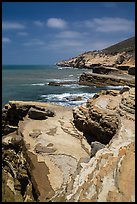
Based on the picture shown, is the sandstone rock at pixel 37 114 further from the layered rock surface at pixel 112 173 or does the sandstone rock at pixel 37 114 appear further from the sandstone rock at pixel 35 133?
the layered rock surface at pixel 112 173

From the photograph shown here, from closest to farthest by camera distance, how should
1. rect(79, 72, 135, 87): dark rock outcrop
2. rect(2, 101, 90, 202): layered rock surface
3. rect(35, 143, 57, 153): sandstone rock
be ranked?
rect(2, 101, 90, 202): layered rock surface
rect(35, 143, 57, 153): sandstone rock
rect(79, 72, 135, 87): dark rock outcrop

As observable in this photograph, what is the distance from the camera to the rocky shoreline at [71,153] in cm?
680

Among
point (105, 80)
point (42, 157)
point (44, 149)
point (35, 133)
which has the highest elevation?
point (105, 80)

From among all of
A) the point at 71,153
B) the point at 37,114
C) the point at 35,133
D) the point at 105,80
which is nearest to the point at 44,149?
the point at 71,153

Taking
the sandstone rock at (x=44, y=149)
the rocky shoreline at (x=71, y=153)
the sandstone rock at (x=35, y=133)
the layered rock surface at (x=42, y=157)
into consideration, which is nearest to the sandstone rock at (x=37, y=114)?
the rocky shoreline at (x=71, y=153)

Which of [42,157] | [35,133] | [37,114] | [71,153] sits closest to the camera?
[42,157]

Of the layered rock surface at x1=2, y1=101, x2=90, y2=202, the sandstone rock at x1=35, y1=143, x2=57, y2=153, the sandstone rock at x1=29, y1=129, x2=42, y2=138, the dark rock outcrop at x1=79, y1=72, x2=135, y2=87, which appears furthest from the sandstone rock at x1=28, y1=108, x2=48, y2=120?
the dark rock outcrop at x1=79, y1=72, x2=135, y2=87

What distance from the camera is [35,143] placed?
13.9 m

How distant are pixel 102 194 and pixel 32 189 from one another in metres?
4.94

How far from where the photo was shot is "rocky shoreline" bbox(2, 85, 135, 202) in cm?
680

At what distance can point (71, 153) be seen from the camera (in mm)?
12805

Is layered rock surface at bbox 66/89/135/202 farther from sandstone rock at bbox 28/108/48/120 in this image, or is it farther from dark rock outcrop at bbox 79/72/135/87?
dark rock outcrop at bbox 79/72/135/87

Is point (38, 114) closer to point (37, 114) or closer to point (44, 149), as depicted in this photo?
point (37, 114)

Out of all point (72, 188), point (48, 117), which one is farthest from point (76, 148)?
point (72, 188)
